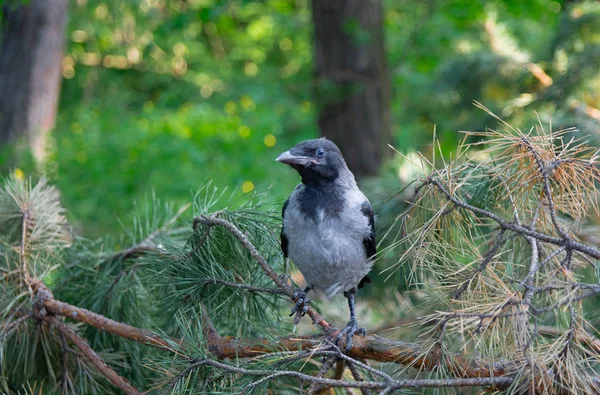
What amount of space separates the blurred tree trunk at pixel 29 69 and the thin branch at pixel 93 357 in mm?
5379

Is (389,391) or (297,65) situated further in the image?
(297,65)

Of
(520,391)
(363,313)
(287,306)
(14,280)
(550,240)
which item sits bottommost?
(363,313)

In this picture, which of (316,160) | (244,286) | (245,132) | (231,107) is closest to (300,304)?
(244,286)

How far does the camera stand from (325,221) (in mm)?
2785

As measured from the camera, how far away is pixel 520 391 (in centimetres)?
173

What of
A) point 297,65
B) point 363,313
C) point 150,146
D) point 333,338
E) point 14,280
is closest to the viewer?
point 333,338

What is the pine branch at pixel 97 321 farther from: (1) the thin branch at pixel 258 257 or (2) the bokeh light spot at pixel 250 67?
(2) the bokeh light spot at pixel 250 67

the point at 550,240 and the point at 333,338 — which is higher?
the point at 550,240

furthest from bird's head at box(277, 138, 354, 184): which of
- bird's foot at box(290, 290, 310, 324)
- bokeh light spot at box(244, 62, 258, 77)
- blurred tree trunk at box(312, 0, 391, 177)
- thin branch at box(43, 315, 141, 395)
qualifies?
bokeh light spot at box(244, 62, 258, 77)

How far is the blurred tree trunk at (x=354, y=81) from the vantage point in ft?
22.8

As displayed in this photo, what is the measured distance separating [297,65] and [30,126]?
26.3 ft

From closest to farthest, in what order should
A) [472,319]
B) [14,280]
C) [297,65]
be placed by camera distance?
1. [472,319]
2. [14,280]
3. [297,65]

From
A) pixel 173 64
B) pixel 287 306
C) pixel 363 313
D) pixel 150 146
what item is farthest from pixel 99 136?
pixel 173 64

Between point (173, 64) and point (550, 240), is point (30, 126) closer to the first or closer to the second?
point (550, 240)
